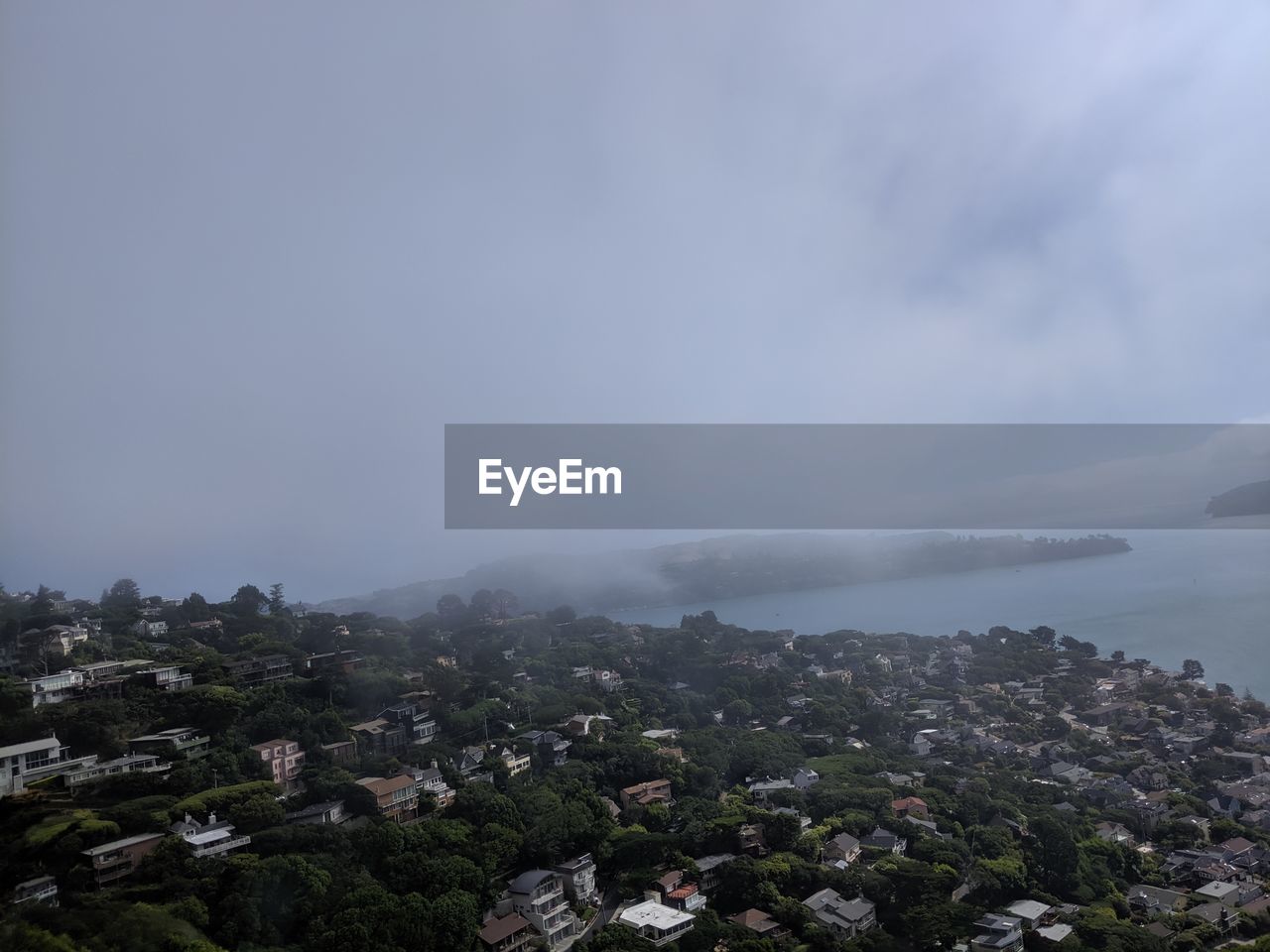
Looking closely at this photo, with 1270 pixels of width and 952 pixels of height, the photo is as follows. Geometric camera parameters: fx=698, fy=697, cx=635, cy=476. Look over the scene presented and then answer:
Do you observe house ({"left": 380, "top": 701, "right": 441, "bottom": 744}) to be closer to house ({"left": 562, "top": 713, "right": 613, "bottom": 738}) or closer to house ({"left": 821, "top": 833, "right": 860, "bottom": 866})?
house ({"left": 562, "top": 713, "right": 613, "bottom": 738})

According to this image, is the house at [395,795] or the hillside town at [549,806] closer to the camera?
the hillside town at [549,806]

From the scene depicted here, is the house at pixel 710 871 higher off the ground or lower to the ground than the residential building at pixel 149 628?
lower

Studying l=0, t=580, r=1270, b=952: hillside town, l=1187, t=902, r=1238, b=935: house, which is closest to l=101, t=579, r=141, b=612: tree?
l=0, t=580, r=1270, b=952: hillside town

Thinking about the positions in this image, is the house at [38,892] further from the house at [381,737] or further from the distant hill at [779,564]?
the distant hill at [779,564]

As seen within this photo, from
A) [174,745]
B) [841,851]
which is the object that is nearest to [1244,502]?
[841,851]

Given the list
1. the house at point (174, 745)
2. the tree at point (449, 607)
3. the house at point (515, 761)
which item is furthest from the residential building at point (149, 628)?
the tree at point (449, 607)

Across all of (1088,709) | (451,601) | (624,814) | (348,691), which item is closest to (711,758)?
(624,814)
